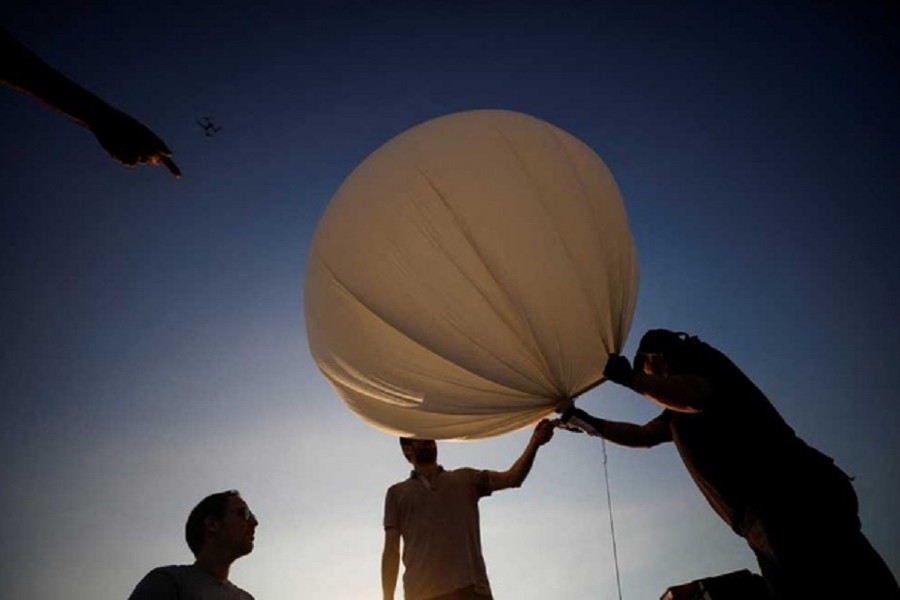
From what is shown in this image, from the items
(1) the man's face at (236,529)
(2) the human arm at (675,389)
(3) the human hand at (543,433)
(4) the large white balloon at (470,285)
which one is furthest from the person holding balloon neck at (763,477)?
(1) the man's face at (236,529)

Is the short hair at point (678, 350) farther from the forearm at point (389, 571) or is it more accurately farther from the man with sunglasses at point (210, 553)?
the man with sunglasses at point (210, 553)

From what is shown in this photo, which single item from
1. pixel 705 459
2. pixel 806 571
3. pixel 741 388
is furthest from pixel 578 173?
pixel 806 571

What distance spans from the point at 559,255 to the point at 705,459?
3.63ft

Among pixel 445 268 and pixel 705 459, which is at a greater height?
pixel 445 268

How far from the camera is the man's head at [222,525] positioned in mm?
2547

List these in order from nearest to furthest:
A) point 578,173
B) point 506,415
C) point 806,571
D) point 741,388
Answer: point 806,571
point 741,388
point 506,415
point 578,173

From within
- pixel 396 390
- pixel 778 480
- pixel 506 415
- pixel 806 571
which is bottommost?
pixel 806 571

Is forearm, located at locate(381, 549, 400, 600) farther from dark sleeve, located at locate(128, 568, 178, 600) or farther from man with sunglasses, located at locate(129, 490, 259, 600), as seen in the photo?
dark sleeve, located at locate(128, 568, 178, 600)

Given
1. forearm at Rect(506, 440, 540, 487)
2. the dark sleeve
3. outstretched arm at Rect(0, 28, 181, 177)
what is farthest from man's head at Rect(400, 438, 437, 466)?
outstretched arm at Rect(0, 28, 181, 177)

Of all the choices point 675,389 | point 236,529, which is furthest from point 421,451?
point 675,389

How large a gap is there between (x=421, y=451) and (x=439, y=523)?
1.57ft

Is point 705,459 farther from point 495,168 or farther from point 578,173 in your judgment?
point 495,168

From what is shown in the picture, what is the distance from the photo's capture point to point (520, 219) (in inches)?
92.5

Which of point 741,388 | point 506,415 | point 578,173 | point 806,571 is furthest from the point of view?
point 578,173
